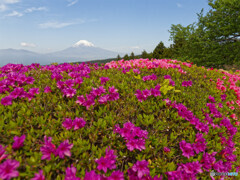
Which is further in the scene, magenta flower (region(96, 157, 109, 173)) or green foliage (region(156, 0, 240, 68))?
green foliage (region(156, 0, 240, 68))

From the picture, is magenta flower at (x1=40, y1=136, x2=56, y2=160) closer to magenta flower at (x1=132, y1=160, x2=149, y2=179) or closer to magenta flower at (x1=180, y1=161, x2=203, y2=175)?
magenta flower at (x1=132, y1=160, x2=149, y2=179)

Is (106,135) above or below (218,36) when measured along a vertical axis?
below

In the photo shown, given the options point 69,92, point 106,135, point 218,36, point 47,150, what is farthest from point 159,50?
point 47,150

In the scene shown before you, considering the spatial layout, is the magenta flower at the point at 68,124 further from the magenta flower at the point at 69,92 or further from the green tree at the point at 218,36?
the green tree at the point at 218,36

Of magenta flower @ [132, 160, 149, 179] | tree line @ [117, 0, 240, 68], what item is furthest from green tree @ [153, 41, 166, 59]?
magenta flower @ [132, 160, 149, 179]

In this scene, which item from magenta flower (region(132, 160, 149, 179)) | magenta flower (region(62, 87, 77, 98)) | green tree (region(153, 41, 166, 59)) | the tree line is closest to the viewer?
magenta flower (region(132, 160, 149, 179))

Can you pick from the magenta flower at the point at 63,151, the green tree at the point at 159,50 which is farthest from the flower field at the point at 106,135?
the green tree at the point at 159,50

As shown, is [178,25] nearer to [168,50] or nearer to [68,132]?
[68,132]

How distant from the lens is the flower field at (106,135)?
1.98 m

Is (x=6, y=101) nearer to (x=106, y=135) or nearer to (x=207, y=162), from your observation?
(x=106, y=135)

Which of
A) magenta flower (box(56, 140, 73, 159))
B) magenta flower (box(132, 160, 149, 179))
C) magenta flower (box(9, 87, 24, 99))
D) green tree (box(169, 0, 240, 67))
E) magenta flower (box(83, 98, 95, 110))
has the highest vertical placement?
green tree (box(169, 0, 240, 67))

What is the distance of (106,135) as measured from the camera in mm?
2664

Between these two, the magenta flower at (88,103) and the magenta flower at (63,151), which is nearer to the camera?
the magenta flower at (63,151)

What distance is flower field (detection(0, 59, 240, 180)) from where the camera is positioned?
6.50 ft
